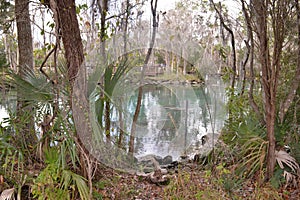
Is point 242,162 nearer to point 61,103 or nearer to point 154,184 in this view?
point 154,184

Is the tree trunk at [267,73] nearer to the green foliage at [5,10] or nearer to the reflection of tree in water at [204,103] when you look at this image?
the reflection of tree in water at [204,103]

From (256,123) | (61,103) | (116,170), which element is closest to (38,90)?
(61,103)

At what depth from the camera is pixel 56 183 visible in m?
2.01

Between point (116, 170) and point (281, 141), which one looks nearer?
point (281, 141)

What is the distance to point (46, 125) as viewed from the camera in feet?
7.47

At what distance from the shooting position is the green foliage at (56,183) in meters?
1.92

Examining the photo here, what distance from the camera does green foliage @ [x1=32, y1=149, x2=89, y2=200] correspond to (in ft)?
6.30

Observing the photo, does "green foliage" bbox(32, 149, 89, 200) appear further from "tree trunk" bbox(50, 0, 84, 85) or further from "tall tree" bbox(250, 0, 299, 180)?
"tall tree" bbox(250, 0, 299, 180)

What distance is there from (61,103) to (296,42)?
2.46 meters

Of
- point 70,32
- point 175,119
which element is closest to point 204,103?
point 175,119

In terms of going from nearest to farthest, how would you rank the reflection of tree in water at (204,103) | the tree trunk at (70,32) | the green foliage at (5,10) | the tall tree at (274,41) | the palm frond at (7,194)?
1. the palm frond at (7,194)
2. the tree trunk at (70,32)
3. the tall tree at (274,41)
4. the reflection of tree in water at (204,103)
5. the green foliage at (5,10)

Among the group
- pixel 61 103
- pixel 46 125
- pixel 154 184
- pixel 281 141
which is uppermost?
Answer: pixel 61 103

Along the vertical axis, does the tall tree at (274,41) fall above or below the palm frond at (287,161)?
above

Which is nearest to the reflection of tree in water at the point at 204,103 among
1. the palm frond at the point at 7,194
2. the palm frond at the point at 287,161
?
the palm frond at the point at 287,161
